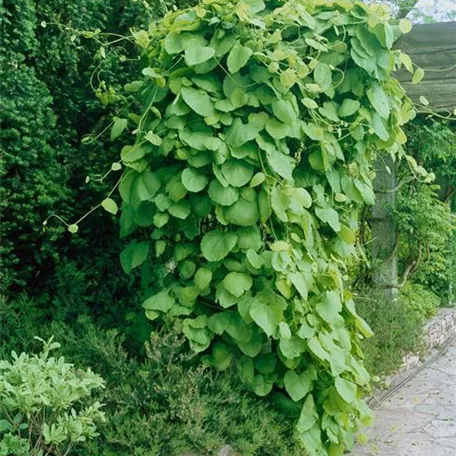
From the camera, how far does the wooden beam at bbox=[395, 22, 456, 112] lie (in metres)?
4.28

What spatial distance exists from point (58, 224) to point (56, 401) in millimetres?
1264

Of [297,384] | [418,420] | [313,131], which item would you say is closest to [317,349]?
[297,384]

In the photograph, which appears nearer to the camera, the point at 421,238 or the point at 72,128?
the point at 72,128

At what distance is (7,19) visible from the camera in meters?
2.66

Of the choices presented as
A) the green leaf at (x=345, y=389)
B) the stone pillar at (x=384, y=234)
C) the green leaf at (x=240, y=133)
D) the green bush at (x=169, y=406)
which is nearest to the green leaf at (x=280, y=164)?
the green leaf at (x=240, y=133)

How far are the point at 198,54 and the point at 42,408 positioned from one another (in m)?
1.34

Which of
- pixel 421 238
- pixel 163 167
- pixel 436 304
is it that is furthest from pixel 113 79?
pixel 436 304

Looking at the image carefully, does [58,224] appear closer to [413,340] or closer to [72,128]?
[72,128]

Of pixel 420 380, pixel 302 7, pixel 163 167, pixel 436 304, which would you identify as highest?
pixel 302 7

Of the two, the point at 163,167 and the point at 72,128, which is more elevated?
the point at 163,167

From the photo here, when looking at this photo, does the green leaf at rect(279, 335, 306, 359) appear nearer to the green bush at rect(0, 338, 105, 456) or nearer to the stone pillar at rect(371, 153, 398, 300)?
the green bush at rect(0, 338, 105, 456)

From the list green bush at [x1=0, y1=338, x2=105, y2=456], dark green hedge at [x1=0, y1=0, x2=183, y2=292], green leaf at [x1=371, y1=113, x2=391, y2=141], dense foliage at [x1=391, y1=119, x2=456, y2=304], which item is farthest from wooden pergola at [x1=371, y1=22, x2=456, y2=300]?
green bush at [x1=0, y1=338, x2=105, y2=456]

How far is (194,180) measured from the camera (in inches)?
93.9

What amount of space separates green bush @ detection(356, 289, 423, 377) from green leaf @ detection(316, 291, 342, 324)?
1.32 m
